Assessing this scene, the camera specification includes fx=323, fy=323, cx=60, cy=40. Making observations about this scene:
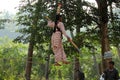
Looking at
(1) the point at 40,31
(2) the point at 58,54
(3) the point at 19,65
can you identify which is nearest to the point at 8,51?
(3) the point at 19,65

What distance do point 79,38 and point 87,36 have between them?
573 mm

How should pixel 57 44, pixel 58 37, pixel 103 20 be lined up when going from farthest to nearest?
pixel 103 20 → pixel 57 44 → pixel 58 37

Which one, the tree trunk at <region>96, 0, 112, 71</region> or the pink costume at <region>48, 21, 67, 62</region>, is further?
the tree trunk at <region>96, 0, 112, 71</region>

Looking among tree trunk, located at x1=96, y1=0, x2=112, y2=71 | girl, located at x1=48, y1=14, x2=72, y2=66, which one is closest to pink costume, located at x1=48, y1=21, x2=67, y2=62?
girl, located at x1=48, y1=14, x2=72, y2=66

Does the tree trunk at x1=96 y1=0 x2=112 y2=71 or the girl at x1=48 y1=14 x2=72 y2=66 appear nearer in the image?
the girl at x1=48 y1=14 x2=72 y2=66

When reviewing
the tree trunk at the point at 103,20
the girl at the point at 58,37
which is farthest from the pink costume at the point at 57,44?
the tree trunk at the point at 103,20

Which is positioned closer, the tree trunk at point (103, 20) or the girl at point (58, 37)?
the girl at point (58, 37)

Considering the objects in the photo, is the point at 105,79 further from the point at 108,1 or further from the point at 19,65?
the point at 19,65

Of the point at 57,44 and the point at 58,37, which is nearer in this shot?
the point at 58,37

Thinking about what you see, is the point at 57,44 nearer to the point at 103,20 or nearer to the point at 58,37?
the point at 58,37

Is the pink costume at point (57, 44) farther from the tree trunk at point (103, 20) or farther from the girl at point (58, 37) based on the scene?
the tree trunk at point (103, 20)

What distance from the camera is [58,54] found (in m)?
8.83

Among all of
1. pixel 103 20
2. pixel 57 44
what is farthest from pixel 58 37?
pixel 103 20

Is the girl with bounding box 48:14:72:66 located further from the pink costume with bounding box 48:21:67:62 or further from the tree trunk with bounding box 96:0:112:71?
the tree trunk with bounding box 96:0:112:71
